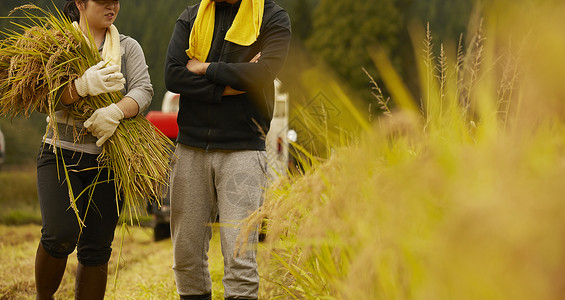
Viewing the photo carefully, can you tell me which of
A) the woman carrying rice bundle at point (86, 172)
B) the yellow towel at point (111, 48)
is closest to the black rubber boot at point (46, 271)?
the woman carrying rice bundle at point (86, 172)

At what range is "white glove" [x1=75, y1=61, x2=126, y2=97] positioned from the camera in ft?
8.48

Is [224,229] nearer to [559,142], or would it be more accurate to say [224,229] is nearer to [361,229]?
[361,229]

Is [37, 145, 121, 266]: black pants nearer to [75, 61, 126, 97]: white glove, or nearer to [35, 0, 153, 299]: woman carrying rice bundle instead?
[35, 0, 153, 299]: woman carrying rice bundle

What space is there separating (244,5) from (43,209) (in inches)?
49.6

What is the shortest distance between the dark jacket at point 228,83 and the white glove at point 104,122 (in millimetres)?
284

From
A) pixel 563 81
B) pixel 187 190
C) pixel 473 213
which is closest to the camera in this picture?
pixel 473 213

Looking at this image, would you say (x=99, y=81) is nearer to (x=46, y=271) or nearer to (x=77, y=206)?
(x=77, y=206)

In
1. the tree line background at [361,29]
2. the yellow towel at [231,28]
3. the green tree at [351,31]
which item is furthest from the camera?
the green tree at [351,31]

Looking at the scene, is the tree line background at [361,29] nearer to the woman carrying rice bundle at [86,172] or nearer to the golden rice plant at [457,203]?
the woman carrying rice bundle at [86,172]

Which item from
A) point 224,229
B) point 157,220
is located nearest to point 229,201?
point 224,229

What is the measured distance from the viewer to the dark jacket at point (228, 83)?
2.69 meters

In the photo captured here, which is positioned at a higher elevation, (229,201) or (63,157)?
(63,157)

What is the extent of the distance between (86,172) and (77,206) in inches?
6.0

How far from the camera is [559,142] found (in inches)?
57.1
